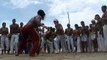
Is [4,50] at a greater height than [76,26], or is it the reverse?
[76,26]

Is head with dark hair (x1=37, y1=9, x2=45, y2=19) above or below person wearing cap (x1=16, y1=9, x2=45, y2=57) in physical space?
above

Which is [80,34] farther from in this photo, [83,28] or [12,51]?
[12,51]

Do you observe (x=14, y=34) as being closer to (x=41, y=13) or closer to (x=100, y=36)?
(x=100, y=36)

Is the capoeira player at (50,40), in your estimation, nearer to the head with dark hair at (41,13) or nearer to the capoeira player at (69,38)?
the capoeira player at (69,38)

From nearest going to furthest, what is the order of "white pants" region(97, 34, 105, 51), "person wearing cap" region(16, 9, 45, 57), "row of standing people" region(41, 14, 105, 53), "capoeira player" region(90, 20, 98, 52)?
"person wearing cap" region(16, 9, 45, 57)
"white pants" region(97, 34, 105, 51)
"capoeira player" region(90, 20, 98, 52)
"row of standing people" region(41, 14, 105, 53)

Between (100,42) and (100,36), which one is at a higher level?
(100,36)

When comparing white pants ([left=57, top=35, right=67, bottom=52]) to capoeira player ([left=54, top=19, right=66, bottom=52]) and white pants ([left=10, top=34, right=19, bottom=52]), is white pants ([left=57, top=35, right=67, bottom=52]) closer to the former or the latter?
capoeira player ([left=54, top=19, right=66, bottom=52])

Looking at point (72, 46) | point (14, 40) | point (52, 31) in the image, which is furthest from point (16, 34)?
point (72, 46)

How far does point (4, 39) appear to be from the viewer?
1930 centimetres

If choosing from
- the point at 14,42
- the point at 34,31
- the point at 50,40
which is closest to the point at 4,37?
the point at 14,42

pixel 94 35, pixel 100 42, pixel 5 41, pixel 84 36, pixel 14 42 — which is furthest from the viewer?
pixel 5 41

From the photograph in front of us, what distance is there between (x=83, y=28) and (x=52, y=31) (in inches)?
75.4

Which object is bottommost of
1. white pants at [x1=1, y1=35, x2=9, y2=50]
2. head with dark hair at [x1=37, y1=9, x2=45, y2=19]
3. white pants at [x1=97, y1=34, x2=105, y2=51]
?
white pants at [x1=97, y1=34, x2=105, y2=51]

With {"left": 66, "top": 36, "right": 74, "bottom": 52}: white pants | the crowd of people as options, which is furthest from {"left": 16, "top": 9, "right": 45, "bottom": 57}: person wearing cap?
{"left": 66, "top": 36, "right": 74, "bottom": 52}: white pants
